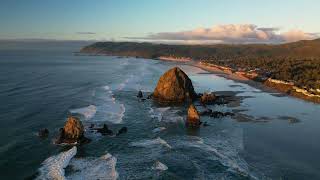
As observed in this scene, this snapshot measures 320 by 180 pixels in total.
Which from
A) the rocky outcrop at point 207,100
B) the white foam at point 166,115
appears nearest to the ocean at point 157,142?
the white foam at point 166,115

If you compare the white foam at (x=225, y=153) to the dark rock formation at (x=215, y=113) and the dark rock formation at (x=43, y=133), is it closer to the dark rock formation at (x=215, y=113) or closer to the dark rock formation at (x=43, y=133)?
the dark rock formation at (x=215, y=113)

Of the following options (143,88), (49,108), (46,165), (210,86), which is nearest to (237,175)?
(46,165)

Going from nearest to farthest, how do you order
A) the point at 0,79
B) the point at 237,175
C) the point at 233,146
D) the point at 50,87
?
the point at 237,175, the point at 233,146, the point at 50,87, the point at 0,79

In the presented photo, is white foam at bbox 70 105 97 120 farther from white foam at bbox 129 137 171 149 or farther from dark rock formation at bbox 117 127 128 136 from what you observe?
white foam at bbox 129 137 171 149

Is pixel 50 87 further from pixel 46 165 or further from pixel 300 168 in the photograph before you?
pixel 300 168

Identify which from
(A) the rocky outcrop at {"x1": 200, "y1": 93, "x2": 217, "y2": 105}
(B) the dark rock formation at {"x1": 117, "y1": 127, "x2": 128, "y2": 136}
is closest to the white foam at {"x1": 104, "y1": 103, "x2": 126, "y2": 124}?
(B) the dark rock formation at {"x1": 117, "y1": 127, "x2": 128, "y2": 136}

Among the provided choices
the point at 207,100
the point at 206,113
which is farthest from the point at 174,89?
the point at 206,113

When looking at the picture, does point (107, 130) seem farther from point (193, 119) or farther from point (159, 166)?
point (159, 166)
